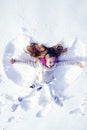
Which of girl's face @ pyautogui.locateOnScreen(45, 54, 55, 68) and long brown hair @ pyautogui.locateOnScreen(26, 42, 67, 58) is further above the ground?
long brown hair @ pyautogui.locateOnScreen(26, 42, 67, 58)

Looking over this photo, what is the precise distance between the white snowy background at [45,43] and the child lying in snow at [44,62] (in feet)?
0.09

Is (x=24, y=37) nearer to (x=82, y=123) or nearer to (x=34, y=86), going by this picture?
(x=34, y=86)

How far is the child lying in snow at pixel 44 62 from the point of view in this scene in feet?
5.15

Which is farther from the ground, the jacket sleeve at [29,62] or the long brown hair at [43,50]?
the long brown hair at [43,50]

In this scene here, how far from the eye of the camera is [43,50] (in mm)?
1566

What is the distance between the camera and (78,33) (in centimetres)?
158

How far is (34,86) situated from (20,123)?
220 mm

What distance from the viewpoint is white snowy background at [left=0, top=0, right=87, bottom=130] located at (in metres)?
1.53

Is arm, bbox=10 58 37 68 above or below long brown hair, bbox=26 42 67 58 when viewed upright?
below

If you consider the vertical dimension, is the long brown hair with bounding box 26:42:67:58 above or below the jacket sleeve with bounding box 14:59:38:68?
above

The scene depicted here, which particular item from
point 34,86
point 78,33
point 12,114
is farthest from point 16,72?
point 78,33

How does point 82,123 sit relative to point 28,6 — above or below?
below

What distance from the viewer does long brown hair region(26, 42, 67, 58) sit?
1562mm

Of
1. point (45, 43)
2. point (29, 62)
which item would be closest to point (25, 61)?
point (29, 62)
